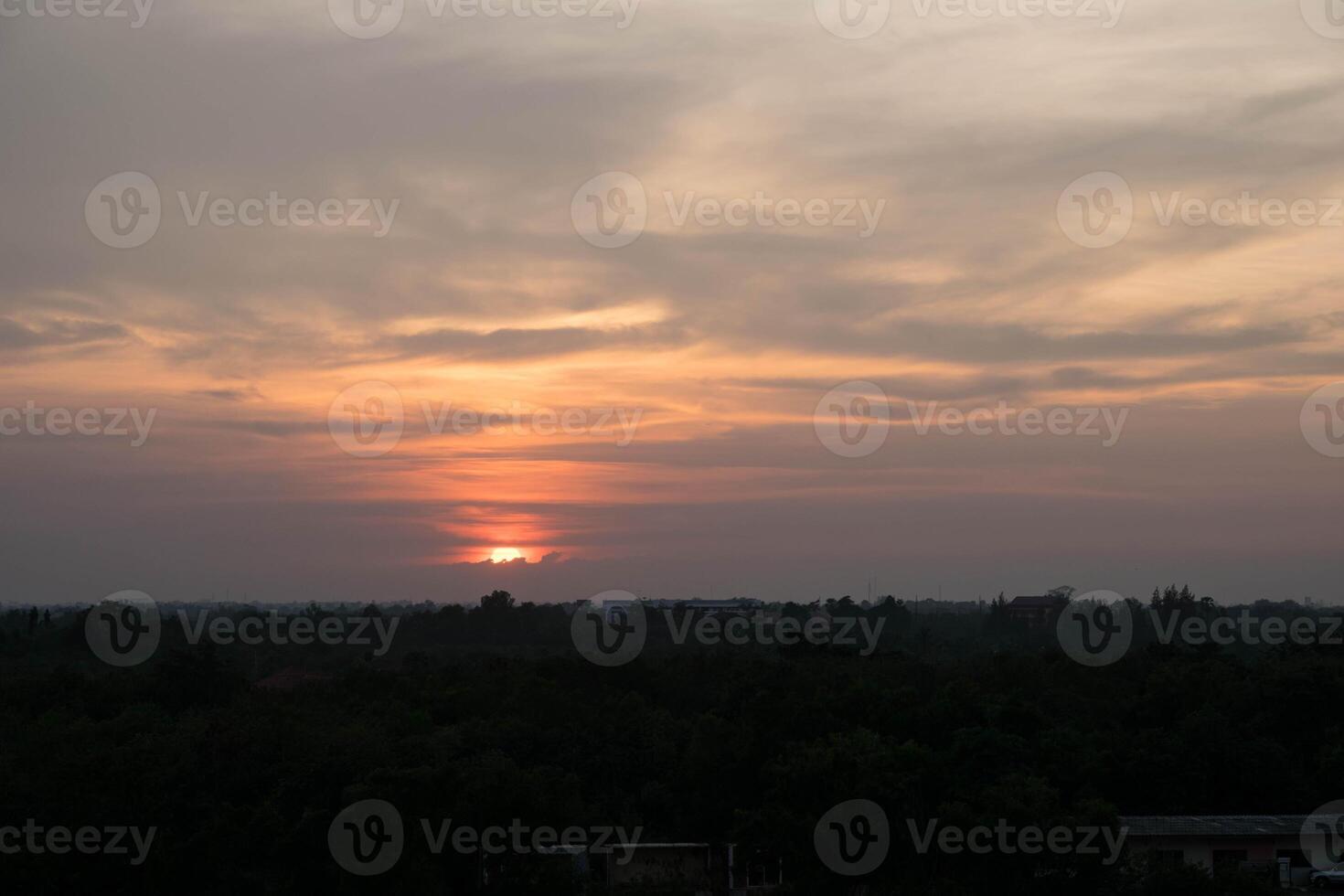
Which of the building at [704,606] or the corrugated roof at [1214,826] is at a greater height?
the building at [704,606]

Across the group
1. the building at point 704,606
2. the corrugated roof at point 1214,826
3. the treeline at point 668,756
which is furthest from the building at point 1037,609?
the corrugated roof at point 1214,826

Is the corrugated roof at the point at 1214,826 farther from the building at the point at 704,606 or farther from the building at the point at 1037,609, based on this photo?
the building at the point at 1037,609

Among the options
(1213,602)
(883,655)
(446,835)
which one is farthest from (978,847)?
(1213,602)

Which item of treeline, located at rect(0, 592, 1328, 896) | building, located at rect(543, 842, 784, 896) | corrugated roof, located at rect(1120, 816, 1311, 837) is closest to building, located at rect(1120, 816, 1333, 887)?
corrugated roof, located at rect(1120, 816, 1311, 837)

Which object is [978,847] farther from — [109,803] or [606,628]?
[606,628]

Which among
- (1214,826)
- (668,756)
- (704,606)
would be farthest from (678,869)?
(704,606)

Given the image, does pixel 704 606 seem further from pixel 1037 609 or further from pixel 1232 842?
pixel 1232 842
